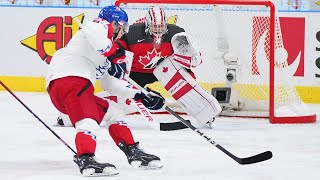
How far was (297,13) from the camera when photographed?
7.75 meters

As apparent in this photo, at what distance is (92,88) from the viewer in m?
4.48

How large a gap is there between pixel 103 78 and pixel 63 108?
0.26 m

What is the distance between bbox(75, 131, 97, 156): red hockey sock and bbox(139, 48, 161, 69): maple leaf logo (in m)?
2.01

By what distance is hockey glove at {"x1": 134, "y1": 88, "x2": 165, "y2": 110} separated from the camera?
466 cm

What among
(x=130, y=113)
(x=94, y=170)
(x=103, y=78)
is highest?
(x=103, y=78)

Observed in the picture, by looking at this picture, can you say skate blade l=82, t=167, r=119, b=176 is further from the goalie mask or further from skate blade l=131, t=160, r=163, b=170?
the goalie mask

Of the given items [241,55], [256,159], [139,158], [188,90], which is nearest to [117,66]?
[139,158]

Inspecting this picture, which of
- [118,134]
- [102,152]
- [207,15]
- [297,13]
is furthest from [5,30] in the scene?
[118,134]

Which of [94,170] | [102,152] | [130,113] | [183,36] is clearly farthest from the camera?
[130,113]

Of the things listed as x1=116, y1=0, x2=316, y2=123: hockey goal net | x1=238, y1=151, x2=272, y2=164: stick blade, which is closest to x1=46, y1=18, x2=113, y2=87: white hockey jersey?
x1=238, y1=151, x2=272, y2=164: stick blade

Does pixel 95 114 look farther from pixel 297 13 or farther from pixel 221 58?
pixel 297 13

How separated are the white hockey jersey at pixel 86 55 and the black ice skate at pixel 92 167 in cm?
38

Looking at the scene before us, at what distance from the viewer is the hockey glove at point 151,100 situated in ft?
15.3

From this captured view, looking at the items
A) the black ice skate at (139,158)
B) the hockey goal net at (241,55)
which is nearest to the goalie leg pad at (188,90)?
the hockey goal net at (241,55)
